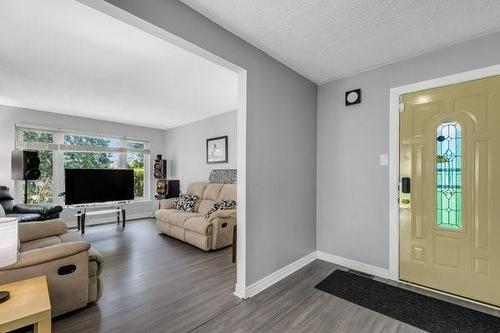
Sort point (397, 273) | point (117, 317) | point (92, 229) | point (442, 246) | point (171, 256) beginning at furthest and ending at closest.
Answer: point (92, 229) → point (171, 256) → point (397, 273) → point (442, 246) → point (117, 317)

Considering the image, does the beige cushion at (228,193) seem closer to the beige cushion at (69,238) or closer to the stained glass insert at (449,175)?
the beige cushion at (69,238)

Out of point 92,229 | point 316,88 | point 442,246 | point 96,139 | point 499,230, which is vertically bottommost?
point 92,229

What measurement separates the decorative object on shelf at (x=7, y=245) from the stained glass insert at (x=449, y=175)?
339cm

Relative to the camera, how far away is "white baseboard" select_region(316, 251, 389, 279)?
2564mm

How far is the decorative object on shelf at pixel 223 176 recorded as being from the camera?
454 cm

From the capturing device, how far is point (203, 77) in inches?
120

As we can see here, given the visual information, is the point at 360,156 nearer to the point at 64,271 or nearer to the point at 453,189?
the point at 453,189

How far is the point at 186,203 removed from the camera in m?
4.55

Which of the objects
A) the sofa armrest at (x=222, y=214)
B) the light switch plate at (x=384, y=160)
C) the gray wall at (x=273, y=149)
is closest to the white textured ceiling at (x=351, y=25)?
the gray wall at (x=273, y=149)

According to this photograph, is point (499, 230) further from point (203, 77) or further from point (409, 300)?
point (203, 77)

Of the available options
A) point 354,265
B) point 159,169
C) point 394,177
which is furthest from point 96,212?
point 394,177

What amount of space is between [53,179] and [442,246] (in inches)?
256

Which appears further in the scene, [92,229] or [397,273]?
[92,229]

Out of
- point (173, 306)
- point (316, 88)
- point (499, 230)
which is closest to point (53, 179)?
point (173, 306)
